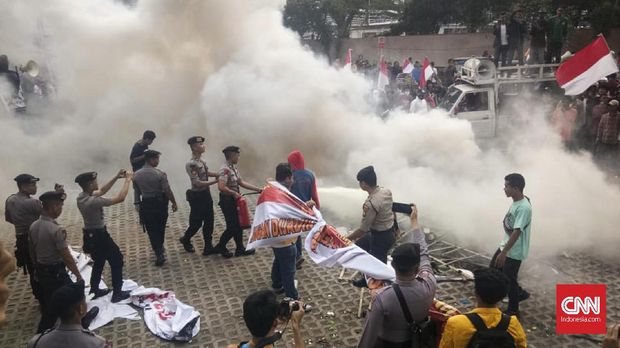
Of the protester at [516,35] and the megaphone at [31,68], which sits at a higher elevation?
the megaphone at [31,68]

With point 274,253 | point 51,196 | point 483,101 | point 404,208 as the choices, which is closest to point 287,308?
point 404,208

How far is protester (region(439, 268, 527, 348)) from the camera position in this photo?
2467 millimetres

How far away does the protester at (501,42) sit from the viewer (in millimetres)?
13375

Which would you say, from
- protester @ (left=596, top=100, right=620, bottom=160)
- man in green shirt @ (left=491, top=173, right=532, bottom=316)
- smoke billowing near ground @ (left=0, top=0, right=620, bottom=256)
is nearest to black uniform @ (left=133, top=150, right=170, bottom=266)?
smoke billowing near ground @ (left=0, top=0, right=620, bottom=256)

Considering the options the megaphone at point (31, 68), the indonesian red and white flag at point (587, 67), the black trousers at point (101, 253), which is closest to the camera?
the black trousers at point (101, 253)

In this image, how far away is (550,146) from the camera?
32.2 ft

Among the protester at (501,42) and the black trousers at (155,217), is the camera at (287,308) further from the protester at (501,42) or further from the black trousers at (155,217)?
the protester at (501,42)

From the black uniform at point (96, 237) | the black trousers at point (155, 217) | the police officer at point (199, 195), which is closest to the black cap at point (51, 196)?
the black uniform at point (96, 237)

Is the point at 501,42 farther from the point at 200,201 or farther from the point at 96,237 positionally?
the point at 96,237

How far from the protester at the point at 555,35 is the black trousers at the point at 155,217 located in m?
12.4

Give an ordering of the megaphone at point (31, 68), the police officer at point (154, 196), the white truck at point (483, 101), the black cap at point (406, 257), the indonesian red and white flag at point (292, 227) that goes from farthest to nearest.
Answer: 1. the megaphone at point (31, 68)
2. the white truck at point (483, 101)
3. the police officer at point (154, 196)
4. the indonesian red and white flag at point (292, 227)
5. the black cap at point (406, 257)

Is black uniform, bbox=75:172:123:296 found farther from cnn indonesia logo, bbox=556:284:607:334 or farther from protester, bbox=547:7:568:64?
protester, bbox=547:7:568:64

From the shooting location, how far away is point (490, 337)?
8.07 feet

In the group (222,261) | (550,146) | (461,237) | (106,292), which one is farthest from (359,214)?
(550,146)
